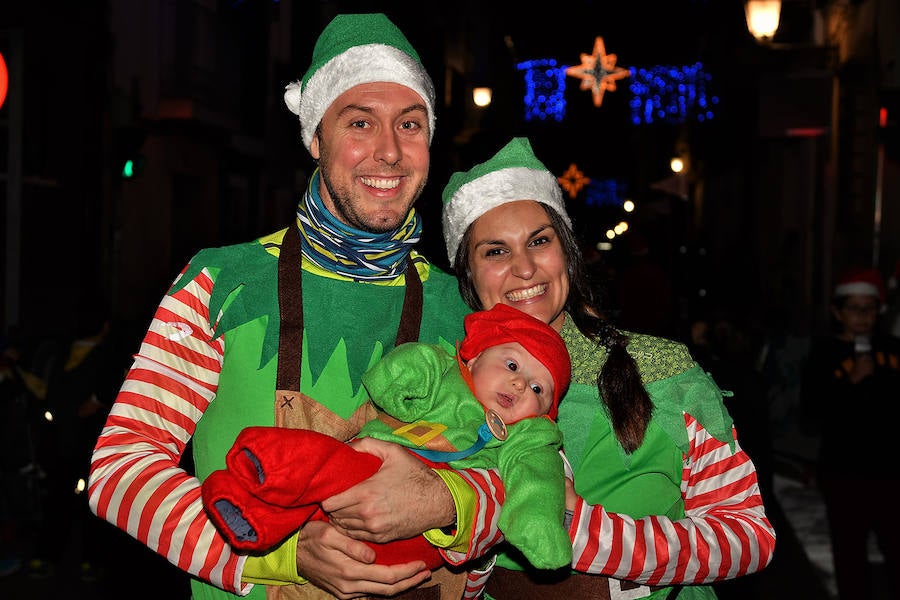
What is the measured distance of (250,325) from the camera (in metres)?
2.70

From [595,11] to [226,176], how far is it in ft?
68.2

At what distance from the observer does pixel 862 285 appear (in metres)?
6.57

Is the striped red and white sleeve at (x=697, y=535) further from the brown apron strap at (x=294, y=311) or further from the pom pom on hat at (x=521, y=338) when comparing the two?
the brown apron strap at (x=294, y=311)

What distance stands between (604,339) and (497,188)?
0.65 meters

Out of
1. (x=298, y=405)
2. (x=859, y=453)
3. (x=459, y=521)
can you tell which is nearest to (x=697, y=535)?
(x=459, y=521)

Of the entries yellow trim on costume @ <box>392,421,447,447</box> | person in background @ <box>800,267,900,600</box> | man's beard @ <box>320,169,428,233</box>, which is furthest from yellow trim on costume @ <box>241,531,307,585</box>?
person in background @ <box>800,267,900,600</box>

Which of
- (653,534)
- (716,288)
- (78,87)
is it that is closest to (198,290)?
(653,534)

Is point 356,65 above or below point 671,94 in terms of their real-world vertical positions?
below

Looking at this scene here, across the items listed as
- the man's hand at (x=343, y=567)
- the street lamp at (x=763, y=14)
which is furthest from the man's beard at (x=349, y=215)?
the street lamp at (x=763, y=14)

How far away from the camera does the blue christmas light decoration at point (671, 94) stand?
27.8m

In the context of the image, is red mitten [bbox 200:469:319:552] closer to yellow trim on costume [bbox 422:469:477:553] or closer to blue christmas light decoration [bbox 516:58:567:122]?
yellow trim on costume [bbox 422:469:477:553]

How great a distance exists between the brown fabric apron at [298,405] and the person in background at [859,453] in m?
Answer: 4.27

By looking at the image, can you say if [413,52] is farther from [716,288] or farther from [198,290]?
[716,288]

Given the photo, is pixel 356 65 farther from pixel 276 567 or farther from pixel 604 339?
pixel 276 567
